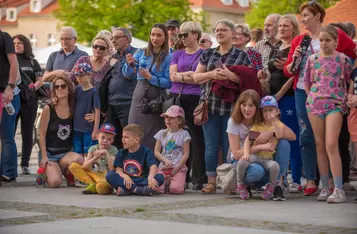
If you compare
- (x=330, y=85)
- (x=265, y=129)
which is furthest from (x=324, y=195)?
(x=330, y=85)

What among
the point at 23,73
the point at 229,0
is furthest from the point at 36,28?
the point at 23,73

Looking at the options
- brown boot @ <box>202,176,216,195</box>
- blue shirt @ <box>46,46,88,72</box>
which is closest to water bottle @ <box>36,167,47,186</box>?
blue shirt @ <box>46,46,88,72</box>

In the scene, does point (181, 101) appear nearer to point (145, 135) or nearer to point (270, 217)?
point (145, 135)

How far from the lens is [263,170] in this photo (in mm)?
10867

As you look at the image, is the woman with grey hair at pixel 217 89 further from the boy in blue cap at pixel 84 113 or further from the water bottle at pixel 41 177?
the water bottle at pixel 41 177

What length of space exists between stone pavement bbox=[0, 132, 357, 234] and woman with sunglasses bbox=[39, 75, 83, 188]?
3.48 ft

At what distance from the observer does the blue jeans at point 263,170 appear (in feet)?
35.5

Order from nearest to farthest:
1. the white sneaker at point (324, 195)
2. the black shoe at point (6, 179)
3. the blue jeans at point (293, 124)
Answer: the white sneaker at point (324, 195)
the blue jeans at point (293, 124)
the black shoe at point (6, 179)

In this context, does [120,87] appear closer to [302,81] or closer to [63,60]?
[63,60]

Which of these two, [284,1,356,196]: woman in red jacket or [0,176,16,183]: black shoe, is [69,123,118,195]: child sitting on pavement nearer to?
[0,176,16,183]: black shoe

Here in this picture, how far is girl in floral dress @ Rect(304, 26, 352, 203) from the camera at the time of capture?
34.9 feet

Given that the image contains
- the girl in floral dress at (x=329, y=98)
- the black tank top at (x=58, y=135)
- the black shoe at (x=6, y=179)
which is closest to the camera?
the girl in floral dress at (x=329, y=98)

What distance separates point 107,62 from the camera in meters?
13.5

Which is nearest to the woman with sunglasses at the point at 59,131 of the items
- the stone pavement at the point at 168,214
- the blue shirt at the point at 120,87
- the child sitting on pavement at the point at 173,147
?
the blue shirt at the point at 120,87
